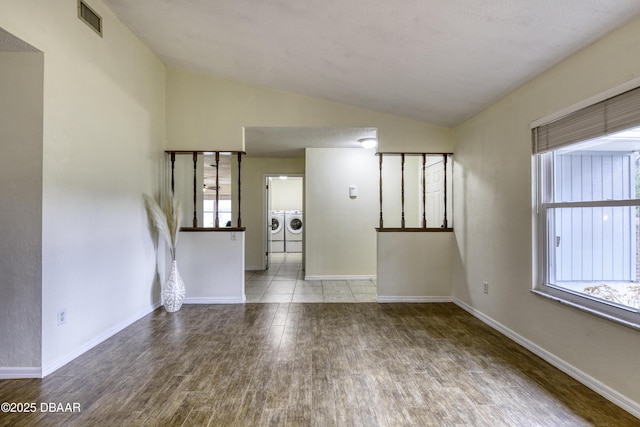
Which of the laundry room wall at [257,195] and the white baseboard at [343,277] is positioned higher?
the laundry room wall at [257,195]

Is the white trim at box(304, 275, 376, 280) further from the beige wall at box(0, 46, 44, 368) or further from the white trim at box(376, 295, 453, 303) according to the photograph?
the beige wall at box(0, 46, 44, 368)

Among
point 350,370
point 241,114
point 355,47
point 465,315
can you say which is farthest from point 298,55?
point 465,315

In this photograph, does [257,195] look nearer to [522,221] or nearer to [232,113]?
[232,113]

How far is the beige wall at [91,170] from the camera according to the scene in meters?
2.30

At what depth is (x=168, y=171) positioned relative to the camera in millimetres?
4215

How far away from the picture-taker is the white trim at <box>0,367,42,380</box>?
7.33ft

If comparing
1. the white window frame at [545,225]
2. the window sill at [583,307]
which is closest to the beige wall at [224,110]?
the white window frame at [545,225]

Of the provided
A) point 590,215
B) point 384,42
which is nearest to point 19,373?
point 384,42

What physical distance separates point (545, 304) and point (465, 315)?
1.22 metres

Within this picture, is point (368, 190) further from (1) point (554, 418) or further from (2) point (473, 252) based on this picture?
(1) point (554, 418)

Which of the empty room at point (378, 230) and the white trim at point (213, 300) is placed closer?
the empty room at point (378, 230)

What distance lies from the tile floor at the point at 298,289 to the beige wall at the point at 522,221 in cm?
135

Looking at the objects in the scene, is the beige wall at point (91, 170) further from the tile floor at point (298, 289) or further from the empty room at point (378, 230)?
the tile floor at point (298, 289)

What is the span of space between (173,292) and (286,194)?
6761mm
